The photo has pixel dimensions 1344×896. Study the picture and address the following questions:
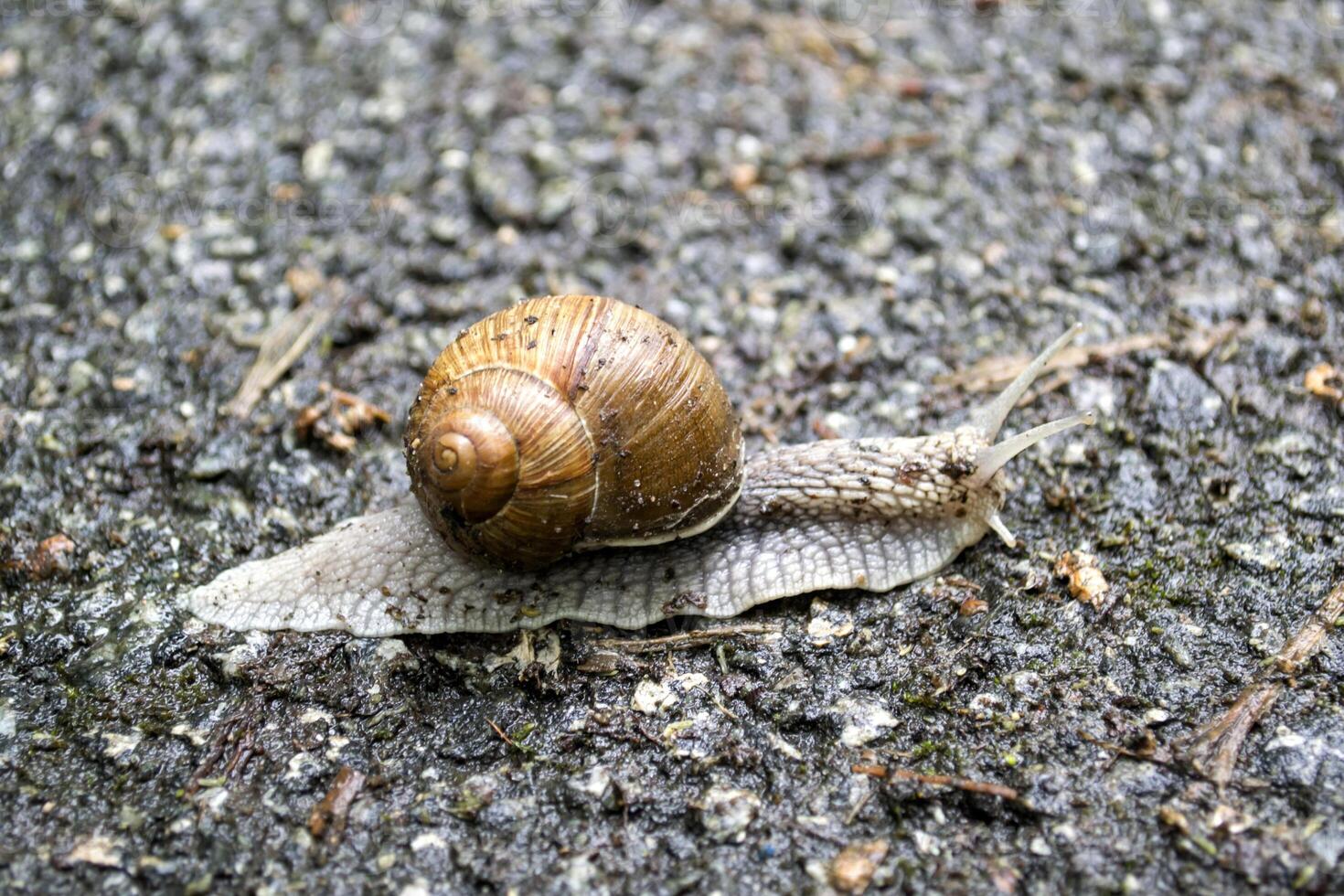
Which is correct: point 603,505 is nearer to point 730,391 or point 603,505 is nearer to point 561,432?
point 561,432

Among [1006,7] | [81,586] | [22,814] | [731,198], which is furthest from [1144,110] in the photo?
[22,814]

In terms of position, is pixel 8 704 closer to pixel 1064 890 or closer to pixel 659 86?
pixel 1064 890

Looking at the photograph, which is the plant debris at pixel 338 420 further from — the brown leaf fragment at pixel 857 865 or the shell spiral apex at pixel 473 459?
the brown leaf fragment at pixel 857 865

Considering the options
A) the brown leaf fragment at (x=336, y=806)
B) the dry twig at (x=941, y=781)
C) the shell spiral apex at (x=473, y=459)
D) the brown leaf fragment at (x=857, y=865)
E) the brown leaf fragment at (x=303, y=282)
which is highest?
the shell spiral apex at (x=473, y=459)

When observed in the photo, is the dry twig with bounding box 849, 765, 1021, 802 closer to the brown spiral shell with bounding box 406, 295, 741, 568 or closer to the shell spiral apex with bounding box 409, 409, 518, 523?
the brown spiral shell with bounding box 406, 295, 741, 568

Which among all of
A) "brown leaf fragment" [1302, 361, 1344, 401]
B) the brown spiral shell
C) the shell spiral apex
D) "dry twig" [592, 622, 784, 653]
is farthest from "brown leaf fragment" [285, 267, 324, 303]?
"brown leaf fragment" [1302, 361, 1344, 401]

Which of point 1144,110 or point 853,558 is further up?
point 1144,110

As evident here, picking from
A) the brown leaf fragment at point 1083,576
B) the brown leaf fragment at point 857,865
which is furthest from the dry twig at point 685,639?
the brown leaf fragment at point 1083,576
